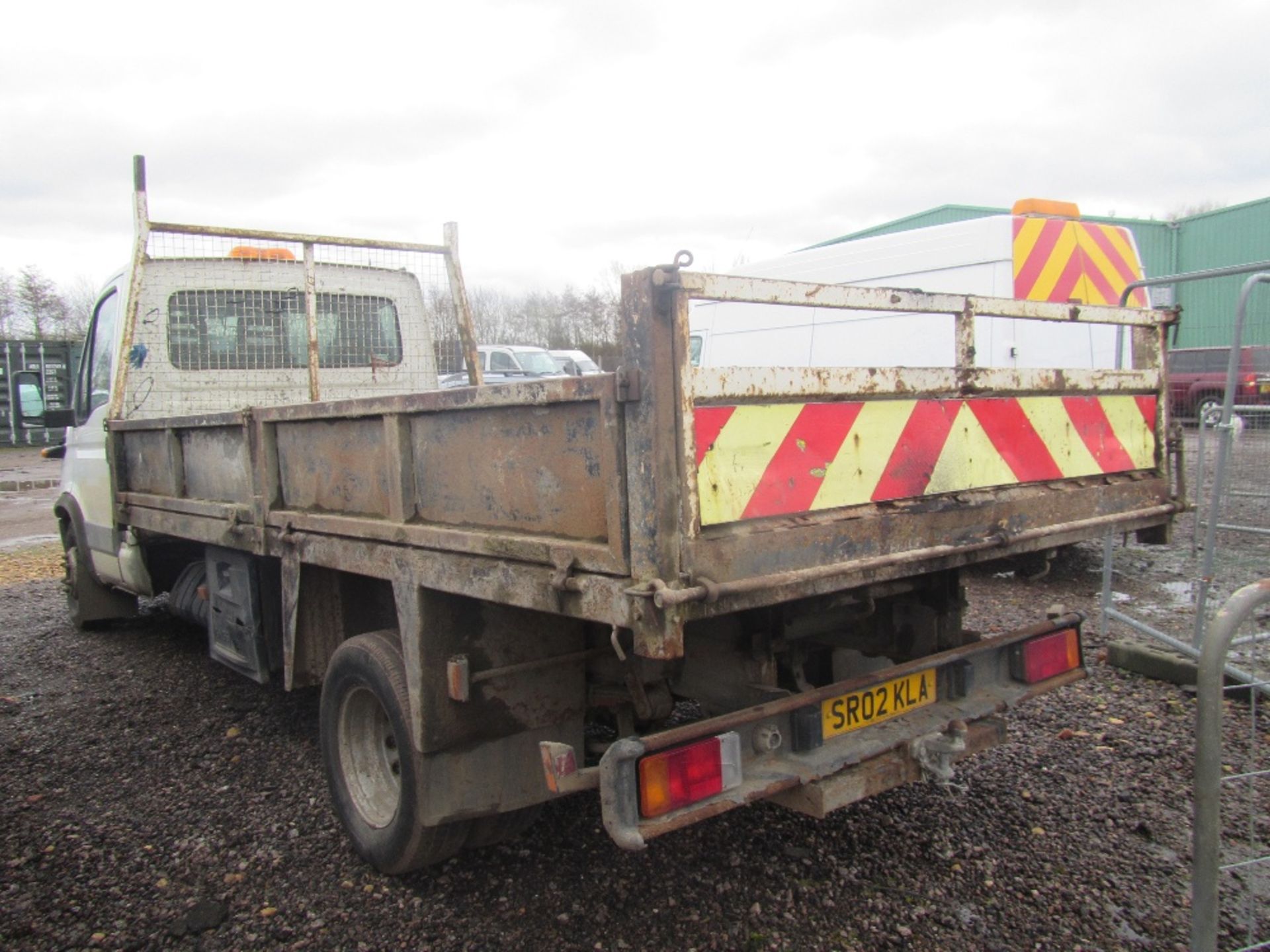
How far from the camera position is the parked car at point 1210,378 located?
17.6 ft

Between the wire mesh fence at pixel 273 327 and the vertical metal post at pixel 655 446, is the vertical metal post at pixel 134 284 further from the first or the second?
the vertical metal post at pixel 655 446

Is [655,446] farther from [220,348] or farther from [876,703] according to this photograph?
[220,348]

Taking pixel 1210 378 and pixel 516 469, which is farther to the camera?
pixel 1210 378

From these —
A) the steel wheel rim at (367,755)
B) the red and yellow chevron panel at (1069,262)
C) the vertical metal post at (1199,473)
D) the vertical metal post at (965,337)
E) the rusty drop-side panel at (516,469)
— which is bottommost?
the steel wheel rim at (367,755)

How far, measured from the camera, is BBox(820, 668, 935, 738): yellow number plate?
2.57 meters

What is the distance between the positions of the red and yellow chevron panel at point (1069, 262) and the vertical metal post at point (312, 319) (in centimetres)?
459

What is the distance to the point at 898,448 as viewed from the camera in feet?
8.38

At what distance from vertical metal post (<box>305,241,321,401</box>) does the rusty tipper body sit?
1.47 m

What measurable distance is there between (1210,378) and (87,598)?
11.8 m

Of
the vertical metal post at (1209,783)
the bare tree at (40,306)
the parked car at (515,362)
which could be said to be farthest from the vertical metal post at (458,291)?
the bare tree at (40,306)

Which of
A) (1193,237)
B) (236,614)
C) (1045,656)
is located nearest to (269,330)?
(236,614)

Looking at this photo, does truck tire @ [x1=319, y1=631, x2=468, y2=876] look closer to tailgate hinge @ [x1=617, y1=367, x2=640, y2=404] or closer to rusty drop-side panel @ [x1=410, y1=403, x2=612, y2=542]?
rusty drop-side panel @ [x1=410, y1=403, x2=612, y2=542]

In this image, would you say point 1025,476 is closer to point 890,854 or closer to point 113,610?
point 890,854

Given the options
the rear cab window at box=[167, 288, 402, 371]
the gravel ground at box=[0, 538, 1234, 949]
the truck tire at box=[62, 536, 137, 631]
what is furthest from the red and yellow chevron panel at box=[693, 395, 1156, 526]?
the truck tire at box=[62, 536, 137, 631]
